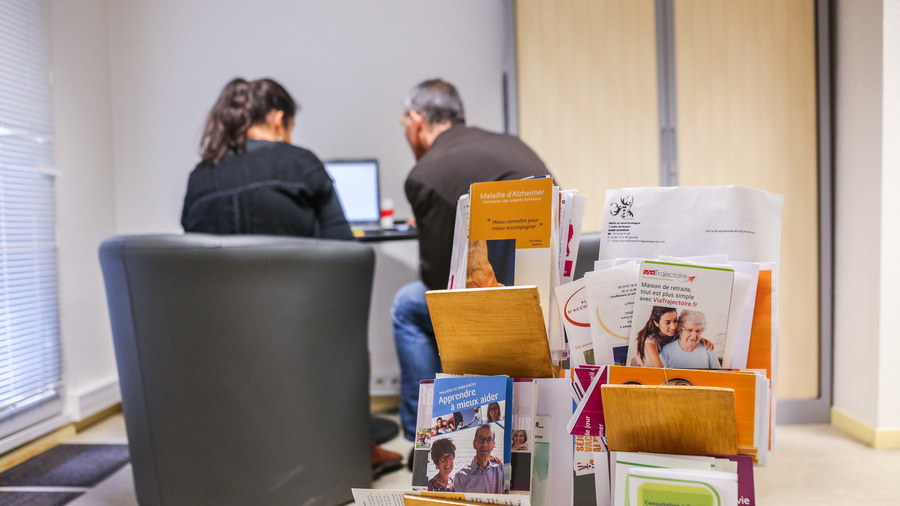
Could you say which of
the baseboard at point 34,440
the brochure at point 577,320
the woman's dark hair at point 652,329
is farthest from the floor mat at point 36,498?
the woman's dark hair at point 652,329

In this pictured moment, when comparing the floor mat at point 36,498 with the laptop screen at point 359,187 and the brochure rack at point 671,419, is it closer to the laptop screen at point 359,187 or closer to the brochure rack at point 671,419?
the laptop screen at point 359,187

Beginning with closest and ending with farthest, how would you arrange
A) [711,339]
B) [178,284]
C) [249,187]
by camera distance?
1. [711,339]
2. [178,284]
3. [249,187]

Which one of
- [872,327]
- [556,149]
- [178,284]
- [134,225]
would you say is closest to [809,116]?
[872,327]

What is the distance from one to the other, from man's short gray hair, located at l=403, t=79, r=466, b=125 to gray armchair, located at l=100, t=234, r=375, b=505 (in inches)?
29.3

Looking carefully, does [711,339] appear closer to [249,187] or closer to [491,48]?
[249,187]

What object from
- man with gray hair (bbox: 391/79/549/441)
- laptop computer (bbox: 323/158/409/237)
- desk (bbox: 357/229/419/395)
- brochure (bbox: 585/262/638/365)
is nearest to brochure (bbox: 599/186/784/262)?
brochure (bbox: 585/262/638/365)

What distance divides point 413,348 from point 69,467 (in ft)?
4.35

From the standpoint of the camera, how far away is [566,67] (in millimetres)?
2521

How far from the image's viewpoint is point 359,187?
9.52 ft

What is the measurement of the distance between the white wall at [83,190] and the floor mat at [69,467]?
339mm

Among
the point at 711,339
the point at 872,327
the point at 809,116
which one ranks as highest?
the point at 809,116

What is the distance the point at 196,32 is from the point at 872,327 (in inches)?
132

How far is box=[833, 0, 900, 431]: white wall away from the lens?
2.12 meters

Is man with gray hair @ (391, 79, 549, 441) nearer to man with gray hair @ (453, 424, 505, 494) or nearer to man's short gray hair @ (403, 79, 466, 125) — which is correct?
man's short gray hair @ (403, 79, 466, 125)
